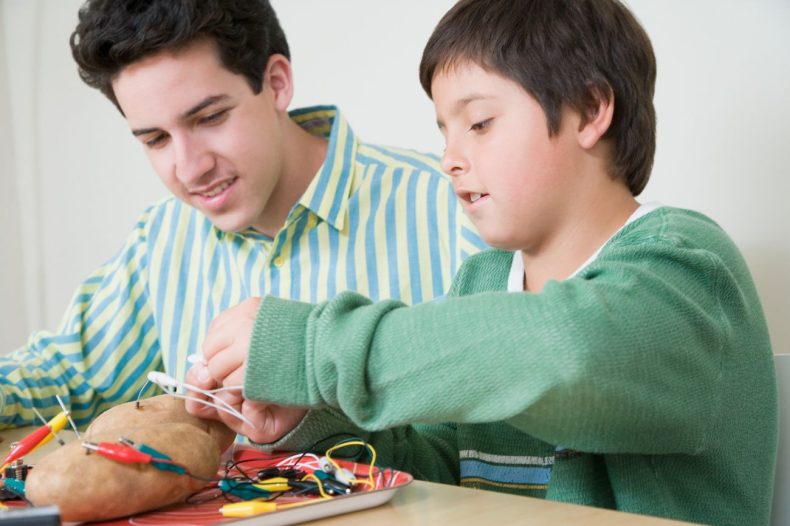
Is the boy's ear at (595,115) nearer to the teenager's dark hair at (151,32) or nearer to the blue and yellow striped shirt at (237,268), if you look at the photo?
the blue and yellow striped shirt at (237,268)

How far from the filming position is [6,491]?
759 mm

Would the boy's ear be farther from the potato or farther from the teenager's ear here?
the teenager's ear

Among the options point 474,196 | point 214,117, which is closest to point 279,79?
point 214,117

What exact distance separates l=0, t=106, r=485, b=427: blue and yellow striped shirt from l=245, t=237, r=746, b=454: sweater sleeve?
2.01ft

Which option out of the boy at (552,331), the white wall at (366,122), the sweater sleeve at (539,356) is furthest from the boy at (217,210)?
the sweater sleeve at (539,356)

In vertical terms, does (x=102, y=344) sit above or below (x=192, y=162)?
below

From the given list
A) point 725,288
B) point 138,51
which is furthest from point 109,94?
point 725,288

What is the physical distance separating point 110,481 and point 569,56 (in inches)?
23.4

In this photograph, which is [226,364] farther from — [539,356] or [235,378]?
[539,356]

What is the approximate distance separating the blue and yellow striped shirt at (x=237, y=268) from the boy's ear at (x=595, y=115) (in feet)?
1.27

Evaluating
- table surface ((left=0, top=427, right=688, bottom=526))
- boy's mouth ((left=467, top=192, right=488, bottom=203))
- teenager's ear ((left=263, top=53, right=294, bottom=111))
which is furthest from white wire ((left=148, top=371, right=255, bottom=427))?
teenager's ear ((left=263, top=53, right=294, bottom=111))

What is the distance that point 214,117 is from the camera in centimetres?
135

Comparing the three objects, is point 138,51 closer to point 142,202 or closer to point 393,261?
point 393,261

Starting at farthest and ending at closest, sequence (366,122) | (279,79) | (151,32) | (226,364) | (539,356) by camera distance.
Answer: (366,122)
(279,79)
(151,32)
(226,364)
(539,356)
